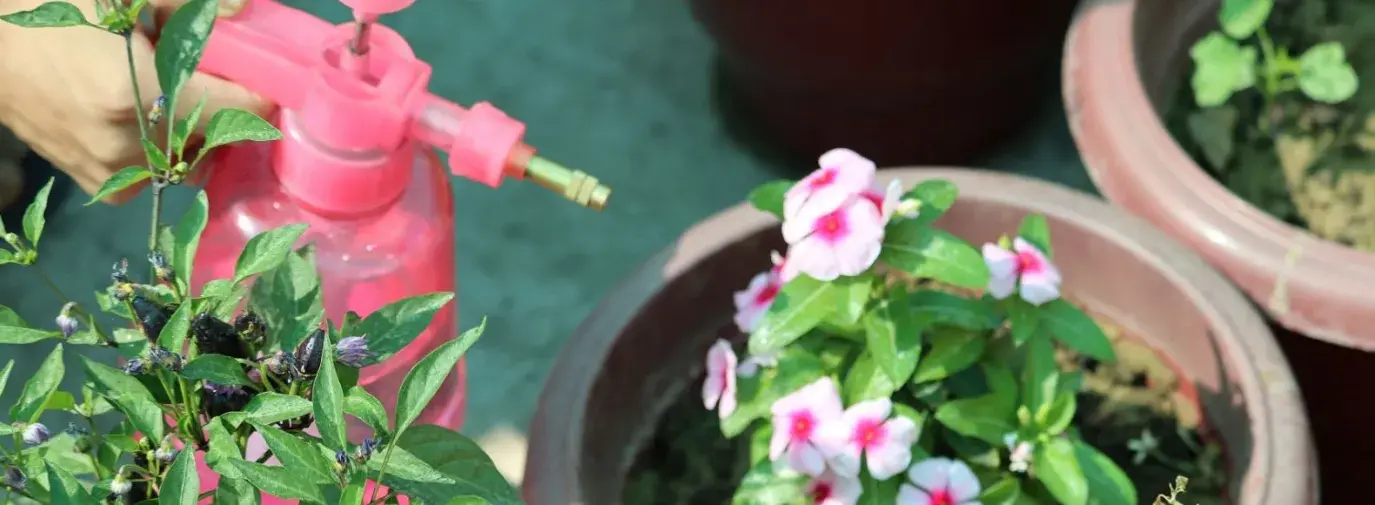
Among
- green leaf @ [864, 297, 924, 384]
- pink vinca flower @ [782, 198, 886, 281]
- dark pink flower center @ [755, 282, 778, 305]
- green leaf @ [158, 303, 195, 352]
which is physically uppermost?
green leaf @ [158, 303, 195, 352]

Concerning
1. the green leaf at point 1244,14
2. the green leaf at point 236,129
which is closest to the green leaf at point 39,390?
the green leaf at point 236,129

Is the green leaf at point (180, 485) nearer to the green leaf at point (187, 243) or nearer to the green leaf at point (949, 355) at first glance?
the green leaf at point (187, 243)

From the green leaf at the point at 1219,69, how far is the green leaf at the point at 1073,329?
0.29m

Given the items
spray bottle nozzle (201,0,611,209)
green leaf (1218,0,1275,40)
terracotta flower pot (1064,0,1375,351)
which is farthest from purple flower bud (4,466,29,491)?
green leaf (1218,0,1275,40)

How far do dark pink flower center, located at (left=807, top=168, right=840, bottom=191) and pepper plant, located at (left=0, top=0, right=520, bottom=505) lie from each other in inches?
8.4

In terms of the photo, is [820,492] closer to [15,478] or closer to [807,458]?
[807,458]

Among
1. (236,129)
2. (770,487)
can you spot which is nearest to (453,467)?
(236,129)

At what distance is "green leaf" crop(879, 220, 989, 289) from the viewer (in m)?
0.63

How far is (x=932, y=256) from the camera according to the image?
640mm

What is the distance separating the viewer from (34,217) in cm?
48

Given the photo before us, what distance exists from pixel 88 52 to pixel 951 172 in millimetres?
522

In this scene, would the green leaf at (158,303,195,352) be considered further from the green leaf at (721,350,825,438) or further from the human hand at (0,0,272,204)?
the green leaf at (721,350,825,438)

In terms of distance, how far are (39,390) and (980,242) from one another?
1.91 ft

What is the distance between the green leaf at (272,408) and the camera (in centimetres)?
46
